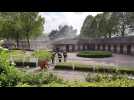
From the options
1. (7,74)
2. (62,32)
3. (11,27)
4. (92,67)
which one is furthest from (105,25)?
(7,74)

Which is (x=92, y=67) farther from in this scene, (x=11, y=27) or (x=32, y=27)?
(x=32, y=27)

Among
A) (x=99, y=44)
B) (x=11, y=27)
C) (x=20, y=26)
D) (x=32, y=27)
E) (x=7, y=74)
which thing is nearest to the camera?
(x=7, y=74)

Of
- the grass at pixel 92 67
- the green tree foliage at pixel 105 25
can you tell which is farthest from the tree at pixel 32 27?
the green tree foliage at pixel 105 25

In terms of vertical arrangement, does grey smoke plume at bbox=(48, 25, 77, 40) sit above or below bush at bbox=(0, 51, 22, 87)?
above

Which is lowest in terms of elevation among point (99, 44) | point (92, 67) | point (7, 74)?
point (92, 67)

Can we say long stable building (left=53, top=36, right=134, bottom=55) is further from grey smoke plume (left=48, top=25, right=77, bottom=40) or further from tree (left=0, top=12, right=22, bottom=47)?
tree (left=0, top=12, right=22, bottom=47)

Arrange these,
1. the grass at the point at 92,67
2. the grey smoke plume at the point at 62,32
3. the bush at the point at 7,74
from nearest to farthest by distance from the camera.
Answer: the bush at the point at 7,74 < the grass at the point at 92,67 < the grey smoke plume at the point at 62,32

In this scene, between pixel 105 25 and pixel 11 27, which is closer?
pixel 11 27

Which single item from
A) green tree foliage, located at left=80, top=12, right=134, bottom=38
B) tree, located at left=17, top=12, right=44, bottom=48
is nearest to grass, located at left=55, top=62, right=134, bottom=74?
green tree foliage, located at left=80, top=12, right=134, bottom=38

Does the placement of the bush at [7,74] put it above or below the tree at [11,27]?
below

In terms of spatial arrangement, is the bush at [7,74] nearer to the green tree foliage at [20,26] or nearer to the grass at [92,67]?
the green tree foliage at [20,26]

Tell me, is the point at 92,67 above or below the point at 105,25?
below
